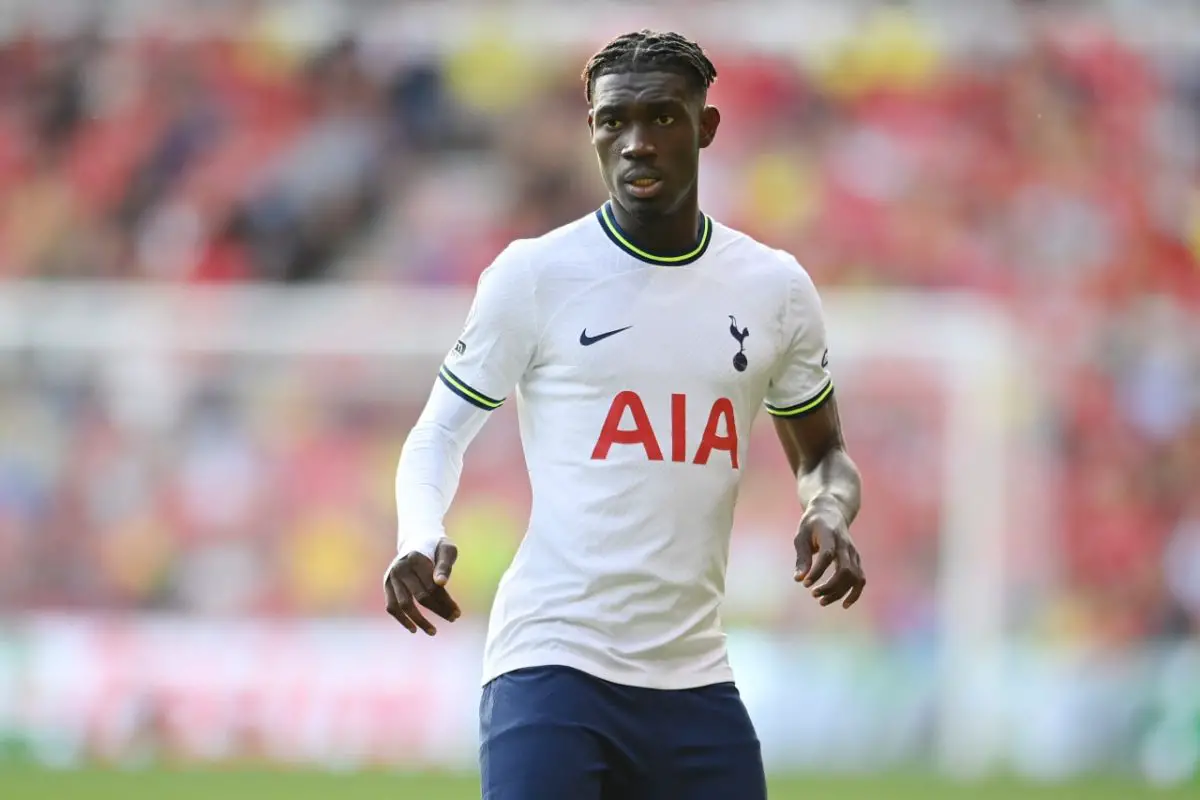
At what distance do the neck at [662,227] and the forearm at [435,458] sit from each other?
1.60ft

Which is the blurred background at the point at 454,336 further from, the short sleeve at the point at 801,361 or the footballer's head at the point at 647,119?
the footballer's head at the point at 647,119

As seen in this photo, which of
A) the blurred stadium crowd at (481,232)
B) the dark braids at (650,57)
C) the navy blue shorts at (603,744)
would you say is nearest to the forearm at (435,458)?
the navy blue shorts at (603,744)

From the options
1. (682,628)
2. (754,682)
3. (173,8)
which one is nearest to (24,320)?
(173,8)

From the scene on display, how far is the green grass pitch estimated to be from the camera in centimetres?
1078

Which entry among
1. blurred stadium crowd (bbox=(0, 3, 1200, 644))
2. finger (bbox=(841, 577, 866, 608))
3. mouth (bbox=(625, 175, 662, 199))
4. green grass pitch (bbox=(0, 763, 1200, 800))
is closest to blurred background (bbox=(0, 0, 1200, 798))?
blurred stadium crowd (bbox=(0, 3, 1200, 644))

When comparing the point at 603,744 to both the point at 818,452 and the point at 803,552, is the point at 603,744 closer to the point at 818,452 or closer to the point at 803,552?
the point at 803,552

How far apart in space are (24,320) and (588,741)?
1128 cm

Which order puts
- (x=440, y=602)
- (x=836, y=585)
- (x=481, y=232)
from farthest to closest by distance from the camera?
(x=481, y=232)
(x=836, y=585)
(x=440, y=602)

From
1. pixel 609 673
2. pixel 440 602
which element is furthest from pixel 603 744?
pixel 440 602

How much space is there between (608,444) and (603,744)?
585 mm

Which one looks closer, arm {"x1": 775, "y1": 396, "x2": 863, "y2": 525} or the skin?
the skin

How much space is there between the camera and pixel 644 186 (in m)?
4.07

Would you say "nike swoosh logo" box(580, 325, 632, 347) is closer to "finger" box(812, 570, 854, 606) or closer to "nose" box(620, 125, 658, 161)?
"nose" box(620, 125, 658, 161)

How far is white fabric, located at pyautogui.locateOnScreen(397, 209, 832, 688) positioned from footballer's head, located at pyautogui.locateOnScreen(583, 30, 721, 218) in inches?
5.9
